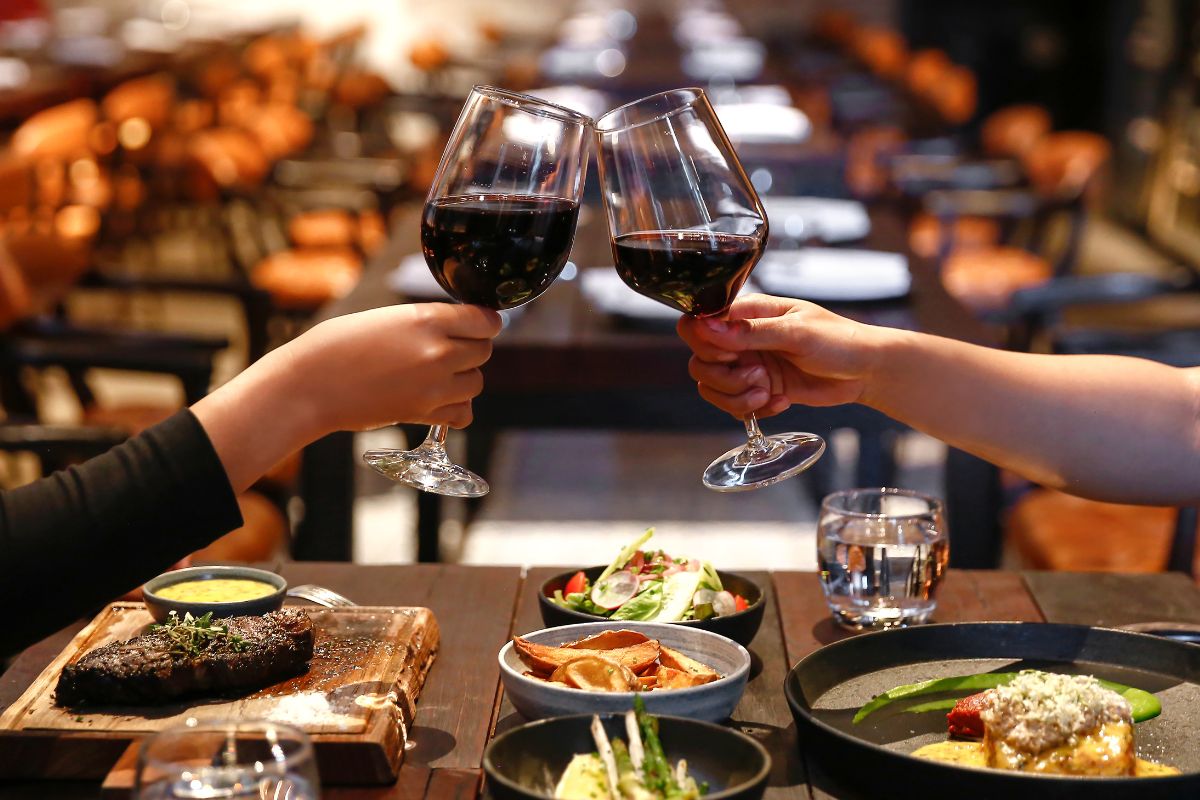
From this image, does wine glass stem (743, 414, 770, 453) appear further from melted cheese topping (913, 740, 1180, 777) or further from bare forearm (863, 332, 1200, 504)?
melted cheese topping (913, 740, 1180, 777)

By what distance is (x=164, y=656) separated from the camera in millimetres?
1062

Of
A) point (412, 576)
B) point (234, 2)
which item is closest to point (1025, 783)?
point (412, 576)

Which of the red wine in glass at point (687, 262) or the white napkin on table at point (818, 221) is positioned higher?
the red wine in glass at point (687, 262)

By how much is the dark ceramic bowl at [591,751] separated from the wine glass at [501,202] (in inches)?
9.5

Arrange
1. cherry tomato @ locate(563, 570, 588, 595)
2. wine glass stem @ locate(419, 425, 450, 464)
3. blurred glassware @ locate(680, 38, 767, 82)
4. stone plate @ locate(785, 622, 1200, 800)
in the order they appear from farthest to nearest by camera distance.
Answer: blurred glassware @ locate(680, 38, 767, 82)
cherry tomato @ locate(563, 570, 588, 595)
wine glass stem @ locate(419, 425, 450, 464)
stone plate @ locate(785, 622, 1200, 800)

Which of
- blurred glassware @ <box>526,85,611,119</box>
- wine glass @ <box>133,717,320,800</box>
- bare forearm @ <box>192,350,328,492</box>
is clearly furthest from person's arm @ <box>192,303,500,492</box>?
blurred glassware @ <box>526,85,611,119</box>

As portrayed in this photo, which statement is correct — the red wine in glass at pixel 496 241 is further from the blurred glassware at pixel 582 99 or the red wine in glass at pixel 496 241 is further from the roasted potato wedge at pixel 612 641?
the blurred glassware at pixel 582 99

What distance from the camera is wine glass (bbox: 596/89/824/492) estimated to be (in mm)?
1141

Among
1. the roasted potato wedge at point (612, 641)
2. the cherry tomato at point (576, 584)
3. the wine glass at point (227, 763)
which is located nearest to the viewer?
the wine glass at point (227, 763)

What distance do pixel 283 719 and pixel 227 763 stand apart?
279 mm

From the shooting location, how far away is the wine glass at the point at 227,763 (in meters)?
0.73

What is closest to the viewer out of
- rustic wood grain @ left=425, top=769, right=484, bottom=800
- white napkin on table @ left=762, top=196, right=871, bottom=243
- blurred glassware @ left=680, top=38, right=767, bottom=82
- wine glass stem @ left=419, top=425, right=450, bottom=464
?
rustic wood grain @ left=425, top=769, right=484, bottom=800

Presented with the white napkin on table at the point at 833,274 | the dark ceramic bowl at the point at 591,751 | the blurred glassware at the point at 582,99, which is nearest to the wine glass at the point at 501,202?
the dark ceramic bowl at the point at 591,751

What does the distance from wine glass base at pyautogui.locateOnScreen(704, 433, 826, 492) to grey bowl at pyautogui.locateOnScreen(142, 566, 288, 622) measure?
0.40m
